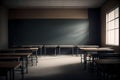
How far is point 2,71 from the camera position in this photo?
3119 millimetres

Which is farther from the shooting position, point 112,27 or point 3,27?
point 3,27

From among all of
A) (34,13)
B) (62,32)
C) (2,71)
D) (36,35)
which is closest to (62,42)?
(62,32)

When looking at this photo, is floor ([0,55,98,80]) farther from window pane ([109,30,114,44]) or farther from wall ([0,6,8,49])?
wall ([0,6,8,49])

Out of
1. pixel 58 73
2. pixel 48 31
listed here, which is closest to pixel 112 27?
pixel 48 31

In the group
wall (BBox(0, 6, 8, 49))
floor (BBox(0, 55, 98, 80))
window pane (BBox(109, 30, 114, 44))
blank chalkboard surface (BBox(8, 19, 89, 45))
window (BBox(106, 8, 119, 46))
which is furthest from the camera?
blank chalkboard surface (BBox(8, 19, 89, 45))

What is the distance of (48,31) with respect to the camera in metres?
12.6

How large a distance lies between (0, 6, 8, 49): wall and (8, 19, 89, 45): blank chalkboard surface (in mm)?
708

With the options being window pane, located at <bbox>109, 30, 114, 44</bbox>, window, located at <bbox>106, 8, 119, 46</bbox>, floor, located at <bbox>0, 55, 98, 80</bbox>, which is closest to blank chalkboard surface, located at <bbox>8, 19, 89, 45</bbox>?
window, located at <bbox>106, 8, 119, 46</bbox>

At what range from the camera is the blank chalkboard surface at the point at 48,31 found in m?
12.5

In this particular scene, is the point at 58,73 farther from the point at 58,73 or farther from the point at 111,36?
the point at 111,36

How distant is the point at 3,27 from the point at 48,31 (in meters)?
2.96

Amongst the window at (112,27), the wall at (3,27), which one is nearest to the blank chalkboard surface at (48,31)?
the wall at (3,27)

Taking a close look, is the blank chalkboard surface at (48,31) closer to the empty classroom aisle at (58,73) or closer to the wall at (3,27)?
the wall at (3,27)

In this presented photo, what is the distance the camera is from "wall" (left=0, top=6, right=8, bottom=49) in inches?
427
